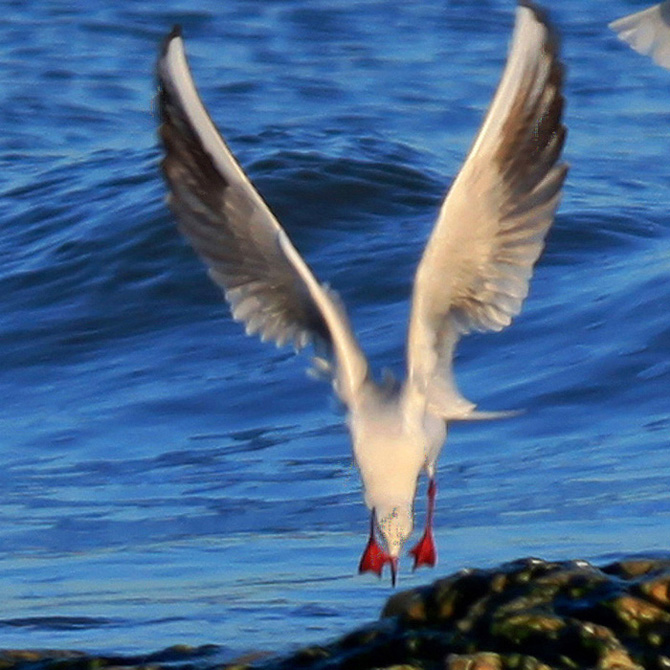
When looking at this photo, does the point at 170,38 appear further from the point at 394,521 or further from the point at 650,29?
the point at 650,29

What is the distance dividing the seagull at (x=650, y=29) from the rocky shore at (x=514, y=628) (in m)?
2.05

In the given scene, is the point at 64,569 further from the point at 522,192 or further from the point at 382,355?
the point at 382,355

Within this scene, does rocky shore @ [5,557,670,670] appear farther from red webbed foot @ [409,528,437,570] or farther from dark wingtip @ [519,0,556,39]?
dark wingtip @ [519,0,556,39]

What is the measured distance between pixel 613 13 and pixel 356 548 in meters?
10.9

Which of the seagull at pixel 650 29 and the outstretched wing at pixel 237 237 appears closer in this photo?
the outstretched wing at pixel 237 237

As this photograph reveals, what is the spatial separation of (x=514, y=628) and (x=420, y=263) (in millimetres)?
1295

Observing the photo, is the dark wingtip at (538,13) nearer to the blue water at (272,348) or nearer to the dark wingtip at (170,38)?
the dark wingtip at (170,38)

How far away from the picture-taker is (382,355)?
33.1 ft

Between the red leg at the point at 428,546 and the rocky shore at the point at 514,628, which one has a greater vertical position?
the rocky shore at the point at 514,628

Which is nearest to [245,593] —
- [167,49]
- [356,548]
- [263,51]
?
[356,548]

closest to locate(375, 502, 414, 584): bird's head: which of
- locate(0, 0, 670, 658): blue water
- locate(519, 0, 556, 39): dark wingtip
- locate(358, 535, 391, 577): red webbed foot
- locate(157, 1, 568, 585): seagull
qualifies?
locate(157, 1, 568, 585): seagull

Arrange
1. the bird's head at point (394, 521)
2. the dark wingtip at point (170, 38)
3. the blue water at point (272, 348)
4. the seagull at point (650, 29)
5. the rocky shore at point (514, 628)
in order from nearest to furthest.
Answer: the rocky shore at point (514, 628), the bird's head at point (394, 521), the dark wingtip at point (170, 38), the seagull at point (650, 29), the blue water at point (272, 348)

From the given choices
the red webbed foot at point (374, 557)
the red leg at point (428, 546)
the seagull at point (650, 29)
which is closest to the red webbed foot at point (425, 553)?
the red leg at point (428, 546)

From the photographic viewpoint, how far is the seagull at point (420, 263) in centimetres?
546
